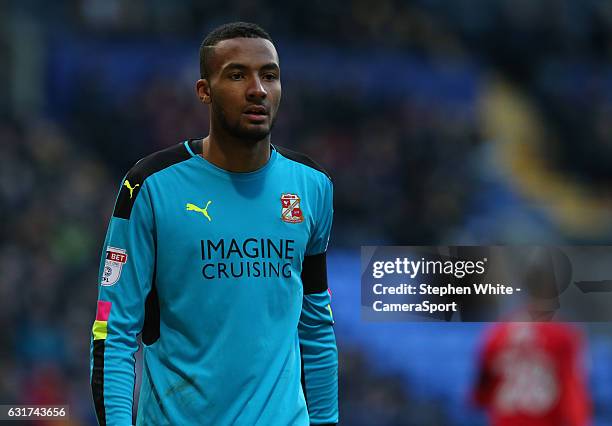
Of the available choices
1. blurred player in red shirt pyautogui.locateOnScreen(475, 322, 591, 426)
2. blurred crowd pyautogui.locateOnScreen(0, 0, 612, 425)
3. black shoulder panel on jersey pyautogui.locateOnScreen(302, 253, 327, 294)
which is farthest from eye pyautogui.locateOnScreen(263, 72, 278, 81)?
blurred crowd pyautogui.locateOnScreen(0, 0, 612, 425)

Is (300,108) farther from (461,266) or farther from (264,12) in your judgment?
(461,266)

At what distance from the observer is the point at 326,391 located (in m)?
2.34

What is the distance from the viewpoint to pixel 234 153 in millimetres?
2150

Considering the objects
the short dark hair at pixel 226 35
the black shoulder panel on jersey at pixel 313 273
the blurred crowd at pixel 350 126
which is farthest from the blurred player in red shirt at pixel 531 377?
the short dark hair at pixel 226 35

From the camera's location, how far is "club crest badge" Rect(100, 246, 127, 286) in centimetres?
204

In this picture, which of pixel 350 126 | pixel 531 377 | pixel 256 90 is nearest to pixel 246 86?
pixel 256 90

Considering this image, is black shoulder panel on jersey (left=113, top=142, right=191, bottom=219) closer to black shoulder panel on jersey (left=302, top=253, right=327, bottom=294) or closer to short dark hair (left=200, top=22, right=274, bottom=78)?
short dark hair (left=200, top=22, right=274, bottom=78)

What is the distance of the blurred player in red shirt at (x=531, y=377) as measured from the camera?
6.18 metres

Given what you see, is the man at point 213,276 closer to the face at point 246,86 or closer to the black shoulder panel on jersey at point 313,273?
the face at point 246,86

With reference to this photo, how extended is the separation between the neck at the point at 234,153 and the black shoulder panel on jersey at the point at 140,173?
0.20 feet

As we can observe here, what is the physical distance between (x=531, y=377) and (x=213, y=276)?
4.50 metres

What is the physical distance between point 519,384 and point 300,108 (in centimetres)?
285

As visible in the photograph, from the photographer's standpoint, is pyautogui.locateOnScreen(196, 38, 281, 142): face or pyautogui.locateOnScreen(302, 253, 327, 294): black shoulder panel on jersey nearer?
pyautogui.locateOnScreen(196, 38, 281, 142): face

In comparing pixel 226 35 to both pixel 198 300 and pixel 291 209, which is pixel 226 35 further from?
pixel 198 300
